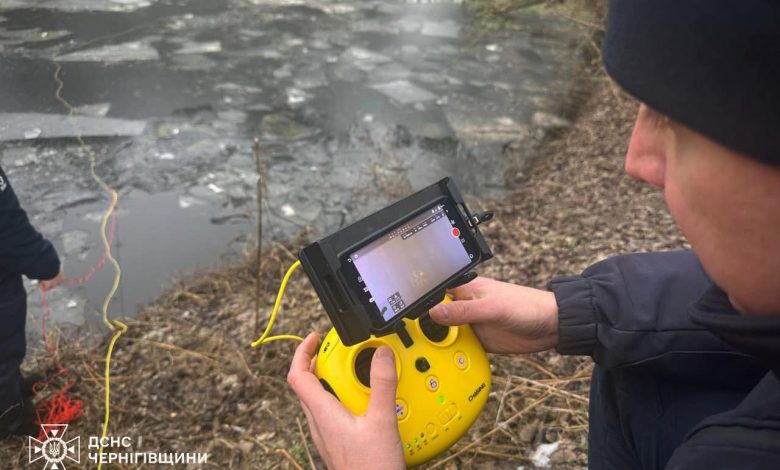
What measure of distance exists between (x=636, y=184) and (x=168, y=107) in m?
4.18

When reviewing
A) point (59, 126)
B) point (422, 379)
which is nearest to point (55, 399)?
point (422, 379)

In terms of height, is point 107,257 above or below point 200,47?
below

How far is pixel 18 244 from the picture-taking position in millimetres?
2443

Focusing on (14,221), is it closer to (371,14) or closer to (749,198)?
(749,198)

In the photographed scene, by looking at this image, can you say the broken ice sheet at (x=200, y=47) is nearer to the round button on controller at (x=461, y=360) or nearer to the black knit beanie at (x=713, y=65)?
the round button on controller at (x=461, y=360)

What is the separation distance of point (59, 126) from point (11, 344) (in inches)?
120

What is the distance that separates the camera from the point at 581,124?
208 inches

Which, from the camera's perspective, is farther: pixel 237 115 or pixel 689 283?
pixel 237 115

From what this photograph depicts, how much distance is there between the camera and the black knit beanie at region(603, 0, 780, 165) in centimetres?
62

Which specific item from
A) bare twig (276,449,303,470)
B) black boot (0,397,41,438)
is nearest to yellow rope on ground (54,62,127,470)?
black boot (0,397,41,438)

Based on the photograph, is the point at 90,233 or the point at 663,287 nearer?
the point at 663,287

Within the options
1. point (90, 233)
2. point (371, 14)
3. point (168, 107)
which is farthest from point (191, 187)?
point (371, 14)

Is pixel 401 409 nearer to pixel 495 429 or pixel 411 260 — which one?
pixel 411 260

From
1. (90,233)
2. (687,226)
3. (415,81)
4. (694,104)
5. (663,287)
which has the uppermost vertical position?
(694,104)
